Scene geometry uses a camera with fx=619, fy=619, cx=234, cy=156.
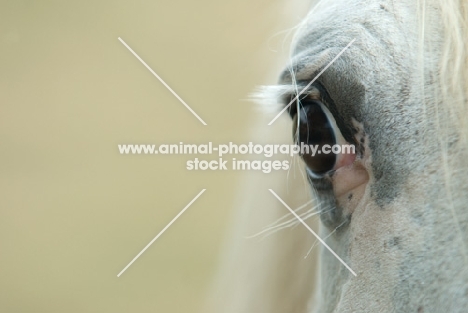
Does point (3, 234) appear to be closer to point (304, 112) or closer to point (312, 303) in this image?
point (312, 303)

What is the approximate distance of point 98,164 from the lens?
70.4 inches

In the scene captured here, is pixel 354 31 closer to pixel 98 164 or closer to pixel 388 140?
pixel 388 140

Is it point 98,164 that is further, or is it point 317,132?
point 98,164

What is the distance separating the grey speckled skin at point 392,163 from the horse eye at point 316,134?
0.01m

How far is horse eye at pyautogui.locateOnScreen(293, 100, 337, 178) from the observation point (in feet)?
1.52

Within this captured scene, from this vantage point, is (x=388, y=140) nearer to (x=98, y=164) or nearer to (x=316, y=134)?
(x=316, y=134)

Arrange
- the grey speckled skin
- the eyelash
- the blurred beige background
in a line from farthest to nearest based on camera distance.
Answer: the blurred beige background → the eyelash → the grey speckled skin

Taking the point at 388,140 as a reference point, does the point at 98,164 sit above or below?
below

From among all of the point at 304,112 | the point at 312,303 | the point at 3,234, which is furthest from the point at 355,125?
the point at 3,234

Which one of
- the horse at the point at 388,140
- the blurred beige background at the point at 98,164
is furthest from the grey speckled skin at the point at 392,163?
the blurred beige background at the point at 98,164

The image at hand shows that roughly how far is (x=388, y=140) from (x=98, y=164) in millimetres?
1475

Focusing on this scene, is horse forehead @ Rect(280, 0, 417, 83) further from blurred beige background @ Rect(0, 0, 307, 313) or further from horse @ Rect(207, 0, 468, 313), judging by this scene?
blurred beige background @ Rect(0, 0, 307, 313)

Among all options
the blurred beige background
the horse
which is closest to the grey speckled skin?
the horse

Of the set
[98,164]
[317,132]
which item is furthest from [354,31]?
[98,164]
